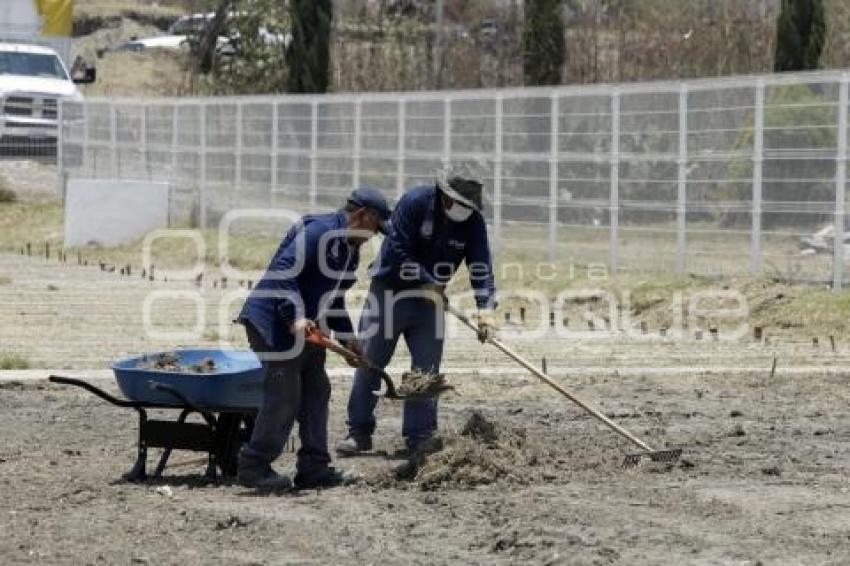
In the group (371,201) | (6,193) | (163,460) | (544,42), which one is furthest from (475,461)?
(6,193)

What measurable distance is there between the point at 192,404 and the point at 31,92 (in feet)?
102

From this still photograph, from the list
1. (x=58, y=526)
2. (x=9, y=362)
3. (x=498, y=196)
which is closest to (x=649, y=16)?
(x=498, y=196)

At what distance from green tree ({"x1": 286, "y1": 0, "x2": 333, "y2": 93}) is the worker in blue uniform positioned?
2490cm

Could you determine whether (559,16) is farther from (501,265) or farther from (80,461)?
(80,461)

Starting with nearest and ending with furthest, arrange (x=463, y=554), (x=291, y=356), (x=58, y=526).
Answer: (x=463, y=554) → (x=58, y=526) → (x=291, y=356)

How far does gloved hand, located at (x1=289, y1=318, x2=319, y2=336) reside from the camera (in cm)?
1026

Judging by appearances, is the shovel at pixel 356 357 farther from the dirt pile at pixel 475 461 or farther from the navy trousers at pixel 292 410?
the dirt pile at pixel 475 461

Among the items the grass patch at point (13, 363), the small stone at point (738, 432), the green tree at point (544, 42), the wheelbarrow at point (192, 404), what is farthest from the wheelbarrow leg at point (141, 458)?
the green tree at point (544, 42)

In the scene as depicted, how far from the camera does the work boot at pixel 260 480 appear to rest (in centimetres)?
1077

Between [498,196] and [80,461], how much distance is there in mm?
15146

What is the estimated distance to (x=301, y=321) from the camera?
10.3m

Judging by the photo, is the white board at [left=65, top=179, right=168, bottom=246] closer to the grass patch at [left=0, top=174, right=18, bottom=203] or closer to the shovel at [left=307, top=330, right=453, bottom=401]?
the grass patch at [left=0, top=174, right=18, bottom=203]

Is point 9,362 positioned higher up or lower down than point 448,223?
lower down

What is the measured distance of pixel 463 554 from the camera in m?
8.95
